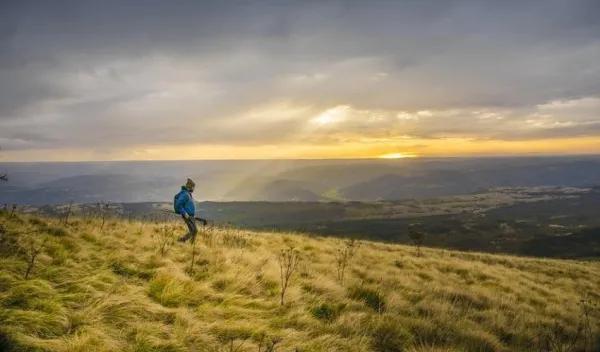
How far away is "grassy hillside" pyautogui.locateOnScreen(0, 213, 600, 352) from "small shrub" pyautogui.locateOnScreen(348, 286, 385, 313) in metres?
0.03

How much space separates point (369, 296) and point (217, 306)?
3678 millimetres

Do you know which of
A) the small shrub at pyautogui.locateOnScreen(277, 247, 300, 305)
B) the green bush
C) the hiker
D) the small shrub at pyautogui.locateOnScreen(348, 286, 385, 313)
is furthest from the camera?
the hiker

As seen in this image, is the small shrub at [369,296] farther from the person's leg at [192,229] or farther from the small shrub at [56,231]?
the small shrub at [56,231]

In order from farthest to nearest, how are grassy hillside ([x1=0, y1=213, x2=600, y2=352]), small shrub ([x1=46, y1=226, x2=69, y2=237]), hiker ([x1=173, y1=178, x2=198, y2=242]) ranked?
hiker ([x1=173, y1=178, x2=198, y2=242]), small shrub ([x1=46, y1=226, x2=69, y2=237]), grassy hillside ([x1=0, y1=213, x2=600, y2=352])

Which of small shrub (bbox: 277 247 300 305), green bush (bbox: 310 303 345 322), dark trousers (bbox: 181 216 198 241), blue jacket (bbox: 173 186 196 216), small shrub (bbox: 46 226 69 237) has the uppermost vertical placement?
blue jacket (bbox: 173 186 196 216)

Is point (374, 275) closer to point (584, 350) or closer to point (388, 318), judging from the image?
point (388, 318)

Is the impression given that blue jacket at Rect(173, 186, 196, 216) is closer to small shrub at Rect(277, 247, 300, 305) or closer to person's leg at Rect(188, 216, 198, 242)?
person's leg at Rect(188, 216, 198, 242)

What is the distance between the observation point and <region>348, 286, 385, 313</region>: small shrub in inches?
313

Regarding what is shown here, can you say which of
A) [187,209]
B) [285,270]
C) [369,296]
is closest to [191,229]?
[187,209]

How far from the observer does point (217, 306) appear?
6254 millimetres

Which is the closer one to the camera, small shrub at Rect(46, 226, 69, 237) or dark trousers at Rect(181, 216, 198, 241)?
small shrub at Rect(46, 226, 69, 237)

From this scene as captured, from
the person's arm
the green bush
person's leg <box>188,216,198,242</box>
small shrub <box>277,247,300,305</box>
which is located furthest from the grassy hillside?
the person's arm

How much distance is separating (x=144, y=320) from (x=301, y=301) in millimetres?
2966

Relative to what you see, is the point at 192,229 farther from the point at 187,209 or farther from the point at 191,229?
the point at 187,209
